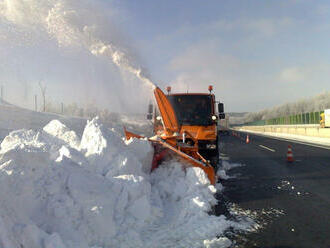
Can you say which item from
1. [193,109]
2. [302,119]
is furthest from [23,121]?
[302,119]

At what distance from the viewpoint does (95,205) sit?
3738 mm

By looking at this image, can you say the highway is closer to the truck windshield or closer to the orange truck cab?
the orange truck cab

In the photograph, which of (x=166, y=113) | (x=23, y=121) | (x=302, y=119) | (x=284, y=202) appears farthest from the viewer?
(x=302, y=119)

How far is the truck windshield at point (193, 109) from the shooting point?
9023 millimetres

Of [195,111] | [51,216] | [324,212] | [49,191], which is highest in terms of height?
[195,111]

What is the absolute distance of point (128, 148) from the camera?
20.0 feet

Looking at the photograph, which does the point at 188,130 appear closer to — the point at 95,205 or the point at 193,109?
the point at 193,109

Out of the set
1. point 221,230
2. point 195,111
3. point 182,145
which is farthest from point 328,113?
point 221,230

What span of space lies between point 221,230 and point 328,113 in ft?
109

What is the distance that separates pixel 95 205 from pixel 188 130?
5.26 meters

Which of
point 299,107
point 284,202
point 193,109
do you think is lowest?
point 284,202

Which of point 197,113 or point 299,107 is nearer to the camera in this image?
point 197,113

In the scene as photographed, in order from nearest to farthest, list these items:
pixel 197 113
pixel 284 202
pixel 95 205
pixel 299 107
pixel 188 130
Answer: pixel 95 205, pixel 284 202, pixel 188 130, pixel 197 113, pixel 299 107

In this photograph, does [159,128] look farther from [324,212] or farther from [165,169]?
[324,212]
